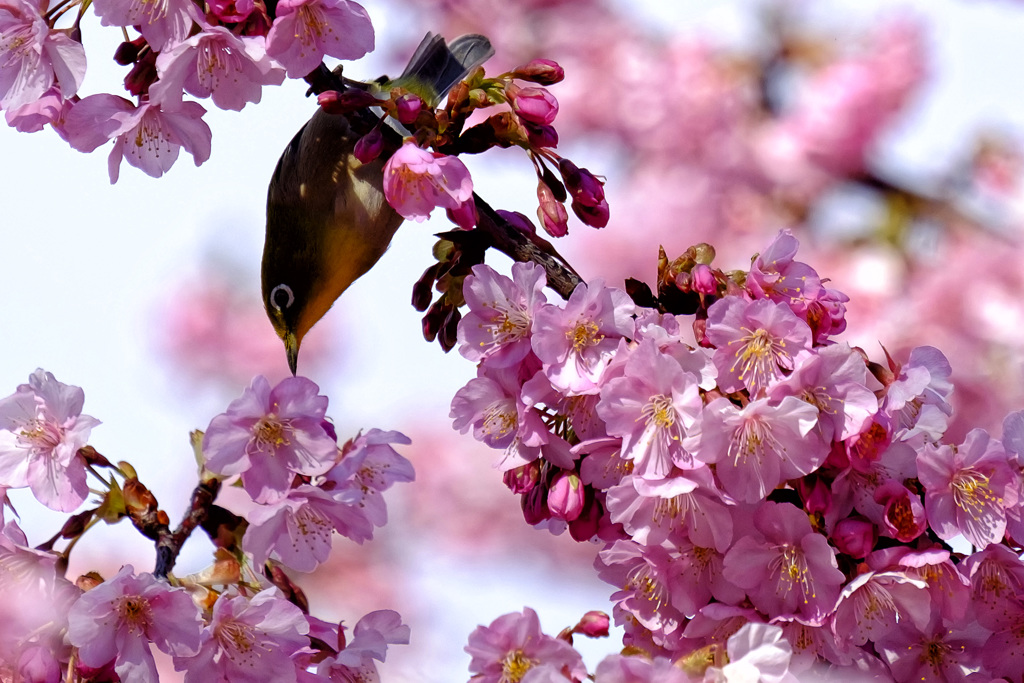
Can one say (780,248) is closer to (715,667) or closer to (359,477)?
(715,667)

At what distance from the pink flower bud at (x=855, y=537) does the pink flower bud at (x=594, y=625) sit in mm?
341

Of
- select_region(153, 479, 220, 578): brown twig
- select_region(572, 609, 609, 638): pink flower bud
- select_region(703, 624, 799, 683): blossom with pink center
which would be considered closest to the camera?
select_region(703, 624, 799, 683): blossom with pink center

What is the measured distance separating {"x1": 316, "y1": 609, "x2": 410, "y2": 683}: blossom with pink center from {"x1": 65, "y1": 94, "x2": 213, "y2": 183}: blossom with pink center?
0.60 metres

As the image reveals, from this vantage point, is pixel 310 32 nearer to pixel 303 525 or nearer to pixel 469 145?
pixel 469 145

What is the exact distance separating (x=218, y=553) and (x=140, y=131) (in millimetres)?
517

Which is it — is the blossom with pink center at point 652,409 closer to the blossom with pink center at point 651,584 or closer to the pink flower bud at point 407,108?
the blossom with pink center at point 651,584

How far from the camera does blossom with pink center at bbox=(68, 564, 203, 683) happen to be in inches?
42.0

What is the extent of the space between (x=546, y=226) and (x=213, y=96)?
0.40m

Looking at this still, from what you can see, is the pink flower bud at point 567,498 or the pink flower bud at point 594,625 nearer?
the pink flower bud at point 567,498

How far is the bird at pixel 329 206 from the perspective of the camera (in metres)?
1.33

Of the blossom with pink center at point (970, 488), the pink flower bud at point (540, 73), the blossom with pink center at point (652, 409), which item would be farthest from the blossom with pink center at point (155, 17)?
the blossom with pink center at point (970, 488)

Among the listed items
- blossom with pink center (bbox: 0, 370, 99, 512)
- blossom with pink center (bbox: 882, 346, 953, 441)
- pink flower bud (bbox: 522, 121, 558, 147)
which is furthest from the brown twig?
blossom with pink center (bbox: 882, 346, 953, 441)

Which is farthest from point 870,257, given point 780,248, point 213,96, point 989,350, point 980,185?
point 213,96

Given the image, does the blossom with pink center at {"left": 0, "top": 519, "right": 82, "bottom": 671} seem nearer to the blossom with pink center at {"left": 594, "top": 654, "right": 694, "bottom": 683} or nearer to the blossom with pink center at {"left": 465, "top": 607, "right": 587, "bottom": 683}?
the blossom with pink center at {"left": 465, "top": 607, "right": 587, "bottom": 683}
